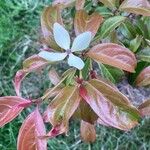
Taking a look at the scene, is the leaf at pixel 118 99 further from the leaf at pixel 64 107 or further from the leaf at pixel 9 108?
the leaf at pixel 9 108

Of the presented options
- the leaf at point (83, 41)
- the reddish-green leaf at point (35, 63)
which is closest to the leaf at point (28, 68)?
the reddish-green leaf at point (35, 63)

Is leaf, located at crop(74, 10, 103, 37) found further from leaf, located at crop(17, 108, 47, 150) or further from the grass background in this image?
the grass background

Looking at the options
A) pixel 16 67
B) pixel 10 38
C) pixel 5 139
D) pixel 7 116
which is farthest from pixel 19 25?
pixel 7 116

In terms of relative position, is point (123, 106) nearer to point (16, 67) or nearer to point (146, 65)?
point (146, 65)

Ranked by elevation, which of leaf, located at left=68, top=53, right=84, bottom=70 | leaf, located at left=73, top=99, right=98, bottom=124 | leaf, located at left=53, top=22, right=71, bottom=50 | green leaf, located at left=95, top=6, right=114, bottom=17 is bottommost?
leaf, located at left=73, top=99, right=98, bottom=124

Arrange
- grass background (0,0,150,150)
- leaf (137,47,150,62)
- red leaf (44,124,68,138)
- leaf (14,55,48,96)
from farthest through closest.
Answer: grass background (0,0,150,150)
leaf (137,47,150,62)
leaf (14,55,48,96)
red leaf (44,124,68,138)

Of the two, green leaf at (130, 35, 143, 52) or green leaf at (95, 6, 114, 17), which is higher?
green leaf at (95, 6, 114, 17)

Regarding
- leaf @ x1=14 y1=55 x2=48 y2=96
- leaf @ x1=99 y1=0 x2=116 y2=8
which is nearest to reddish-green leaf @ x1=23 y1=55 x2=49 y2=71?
leaf @ x1=14 y1=55 x2=48 y2=96

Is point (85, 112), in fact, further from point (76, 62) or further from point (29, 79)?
point (29, 79)
